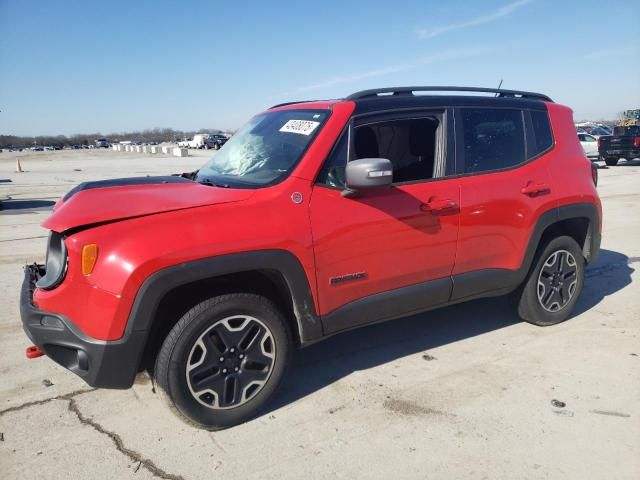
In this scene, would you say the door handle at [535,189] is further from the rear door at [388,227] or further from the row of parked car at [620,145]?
the row of parked car at [620,145]

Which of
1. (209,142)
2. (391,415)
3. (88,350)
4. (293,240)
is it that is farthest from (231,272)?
(209,142)

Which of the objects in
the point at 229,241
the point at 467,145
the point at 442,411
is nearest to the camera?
the point at 229,241

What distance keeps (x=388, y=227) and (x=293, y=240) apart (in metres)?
0.68

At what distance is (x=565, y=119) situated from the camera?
431cm

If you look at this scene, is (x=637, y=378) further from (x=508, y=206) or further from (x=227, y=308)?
(x=227, y=308)

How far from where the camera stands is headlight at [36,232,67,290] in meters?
2.61

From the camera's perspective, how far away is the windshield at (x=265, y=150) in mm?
3119

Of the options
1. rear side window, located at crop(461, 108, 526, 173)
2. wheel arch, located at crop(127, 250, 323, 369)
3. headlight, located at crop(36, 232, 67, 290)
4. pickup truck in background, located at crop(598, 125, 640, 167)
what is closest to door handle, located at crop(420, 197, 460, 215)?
rear side window, located at crop(461, 108, 526, 173)

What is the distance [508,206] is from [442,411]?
5.31 ft

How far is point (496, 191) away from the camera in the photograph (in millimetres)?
3672

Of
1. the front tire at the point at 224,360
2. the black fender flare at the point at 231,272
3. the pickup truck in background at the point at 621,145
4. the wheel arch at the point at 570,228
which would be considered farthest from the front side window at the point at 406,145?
the pickup truck in background at the point at 621,145

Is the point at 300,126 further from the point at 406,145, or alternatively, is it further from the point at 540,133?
the point at 540,133

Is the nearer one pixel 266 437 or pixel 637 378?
pixel 266 437

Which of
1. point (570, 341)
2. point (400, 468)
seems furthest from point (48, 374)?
point (570, 341)
